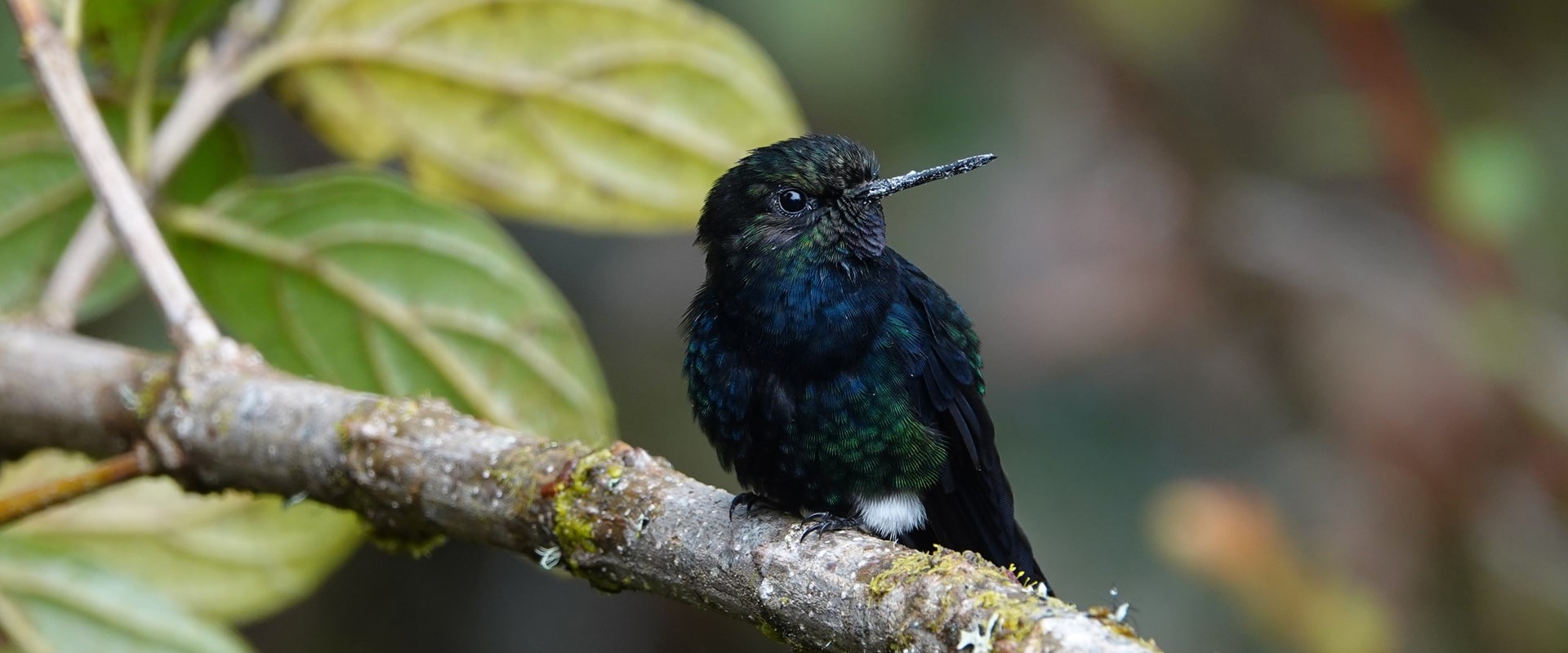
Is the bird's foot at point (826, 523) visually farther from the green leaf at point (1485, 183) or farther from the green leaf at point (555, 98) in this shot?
the green leaf at point (1485, 183)

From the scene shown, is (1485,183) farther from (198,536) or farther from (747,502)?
(198,536)

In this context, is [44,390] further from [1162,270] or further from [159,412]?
[1162,270]

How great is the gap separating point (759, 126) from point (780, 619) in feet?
3.88

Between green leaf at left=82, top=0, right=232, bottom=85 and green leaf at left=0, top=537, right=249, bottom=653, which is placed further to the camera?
green leaf at left=82, top=0, right=232, bottom=85

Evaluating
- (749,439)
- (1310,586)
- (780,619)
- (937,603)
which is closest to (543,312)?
(749,439)

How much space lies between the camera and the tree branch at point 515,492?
54.1 inches

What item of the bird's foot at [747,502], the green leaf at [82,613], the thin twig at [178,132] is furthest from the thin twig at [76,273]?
the bird's foot at [747,502]

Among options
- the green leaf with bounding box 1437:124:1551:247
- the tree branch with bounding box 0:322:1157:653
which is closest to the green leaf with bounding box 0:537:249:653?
the tree branch with bounding box 0:322:1157:653

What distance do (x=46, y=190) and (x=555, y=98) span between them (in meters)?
0.94

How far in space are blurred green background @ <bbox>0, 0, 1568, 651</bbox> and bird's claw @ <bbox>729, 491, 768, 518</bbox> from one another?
2.22m

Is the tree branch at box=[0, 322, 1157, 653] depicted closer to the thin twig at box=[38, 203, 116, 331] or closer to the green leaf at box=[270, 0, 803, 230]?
the thin twig at box=[38, 203, 116, 331]

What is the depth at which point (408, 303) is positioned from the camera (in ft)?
8.08

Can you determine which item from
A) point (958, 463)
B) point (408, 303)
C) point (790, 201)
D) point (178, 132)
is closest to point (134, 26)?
point (178, 132)

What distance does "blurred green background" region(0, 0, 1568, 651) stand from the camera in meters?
4.08
